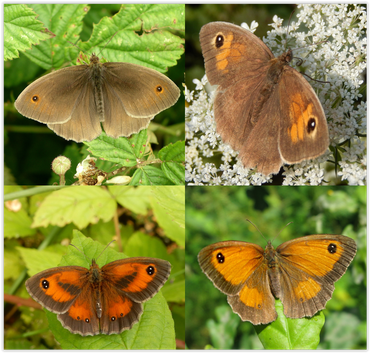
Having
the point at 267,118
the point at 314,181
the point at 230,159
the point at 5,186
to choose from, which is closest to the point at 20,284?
the point at 5,186

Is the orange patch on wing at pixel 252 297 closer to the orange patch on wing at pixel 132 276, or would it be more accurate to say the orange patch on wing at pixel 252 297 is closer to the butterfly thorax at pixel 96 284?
the orange patch on wing at pixel 132 276

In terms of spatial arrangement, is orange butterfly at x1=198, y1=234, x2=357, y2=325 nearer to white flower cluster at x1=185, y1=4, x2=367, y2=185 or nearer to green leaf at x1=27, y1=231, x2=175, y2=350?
green leaf at x1=27, y1=231, x2=175, y2=350

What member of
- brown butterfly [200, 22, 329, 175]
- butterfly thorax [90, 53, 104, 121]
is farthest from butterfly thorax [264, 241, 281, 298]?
butterfly thorax [90, 53, 104, 121]

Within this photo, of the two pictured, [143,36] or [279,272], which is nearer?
[279,272]

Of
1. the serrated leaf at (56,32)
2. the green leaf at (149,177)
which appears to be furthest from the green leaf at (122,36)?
the green leaf at (149,177)

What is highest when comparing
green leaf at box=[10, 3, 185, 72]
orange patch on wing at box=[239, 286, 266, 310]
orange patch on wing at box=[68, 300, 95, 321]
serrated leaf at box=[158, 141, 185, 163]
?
green leaf at box=[10, 3, 185, 72]

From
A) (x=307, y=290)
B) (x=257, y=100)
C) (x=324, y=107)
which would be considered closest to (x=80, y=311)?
(x=307, y=290)

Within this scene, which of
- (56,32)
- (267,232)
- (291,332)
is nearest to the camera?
(291,332)

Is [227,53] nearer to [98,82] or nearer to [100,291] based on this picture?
[98,82]
